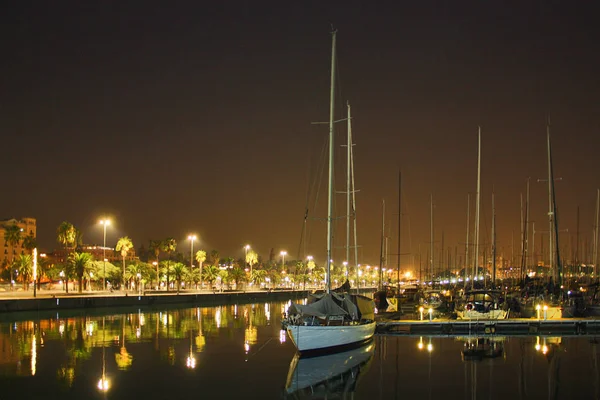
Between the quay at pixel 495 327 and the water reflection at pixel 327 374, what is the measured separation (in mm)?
10112

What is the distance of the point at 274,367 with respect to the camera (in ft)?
109

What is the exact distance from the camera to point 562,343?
142ft

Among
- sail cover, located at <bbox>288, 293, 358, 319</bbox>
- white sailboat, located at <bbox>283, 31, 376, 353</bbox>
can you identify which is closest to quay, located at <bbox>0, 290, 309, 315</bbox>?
white sailboat, located at <bbox>283, 31, 376, 353</bbox>

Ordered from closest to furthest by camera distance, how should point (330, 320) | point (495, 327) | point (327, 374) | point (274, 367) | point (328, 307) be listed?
point (327, 374) < point (274, 367) < point (328, 307) < point (330, 320) < point (495, 327)

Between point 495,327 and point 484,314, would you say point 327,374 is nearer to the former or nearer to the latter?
point 495,327

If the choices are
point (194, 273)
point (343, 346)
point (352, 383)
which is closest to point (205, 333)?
point (343, 346)

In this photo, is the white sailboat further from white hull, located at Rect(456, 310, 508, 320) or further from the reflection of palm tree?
white hull, located at Rect(456, 310, 508, 320)

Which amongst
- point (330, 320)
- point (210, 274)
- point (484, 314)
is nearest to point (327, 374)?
point (330, 320)

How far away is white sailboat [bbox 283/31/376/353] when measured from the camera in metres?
34.5

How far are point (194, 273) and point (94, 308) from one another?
242 feet

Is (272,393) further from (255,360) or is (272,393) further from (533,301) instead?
(533,301)

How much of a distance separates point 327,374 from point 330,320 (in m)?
6.57

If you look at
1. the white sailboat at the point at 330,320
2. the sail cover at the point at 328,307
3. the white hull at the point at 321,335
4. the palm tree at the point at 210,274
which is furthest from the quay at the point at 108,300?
the white hull at the point at 321,335

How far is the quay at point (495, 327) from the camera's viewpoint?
158 ft
